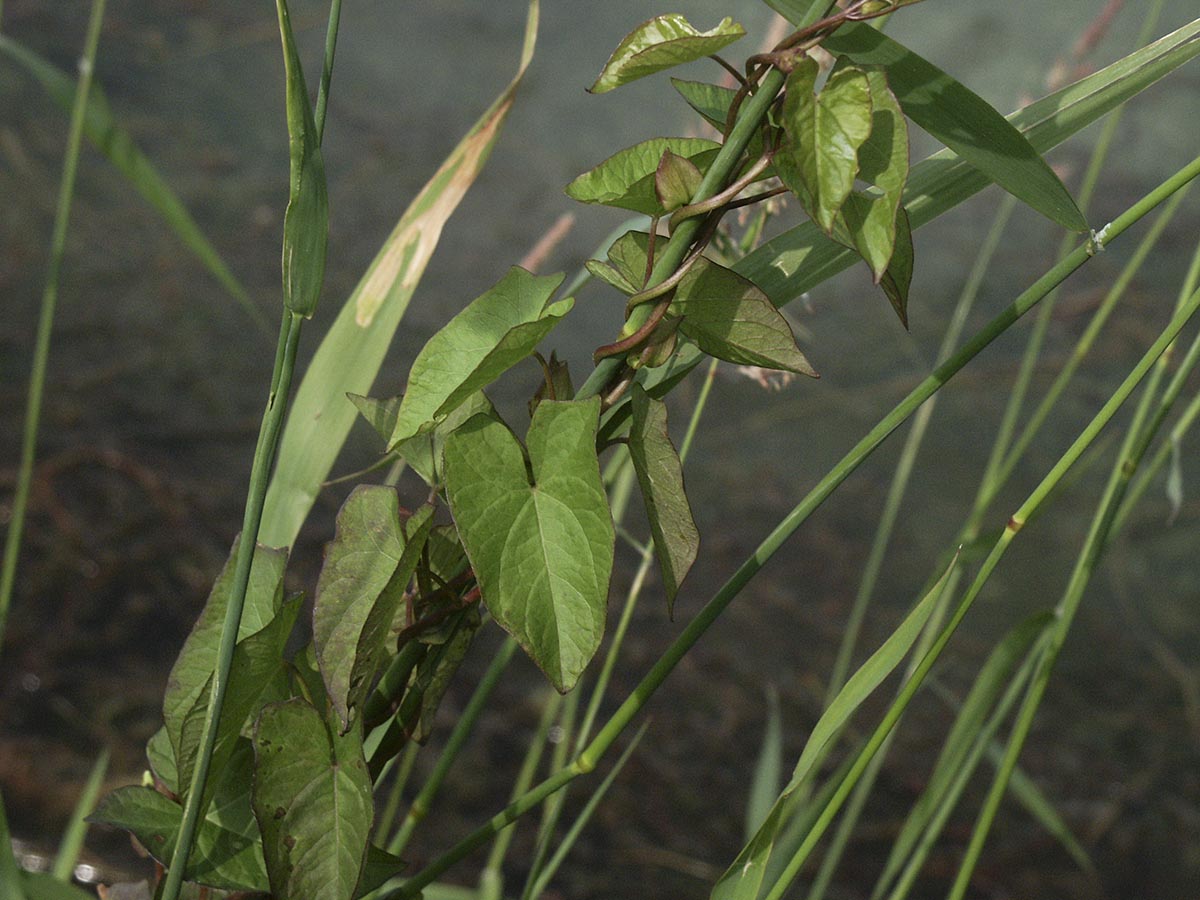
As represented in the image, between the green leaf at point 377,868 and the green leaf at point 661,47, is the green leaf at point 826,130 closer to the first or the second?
the green leaf at point 661,47

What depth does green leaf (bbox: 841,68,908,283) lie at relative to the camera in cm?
25

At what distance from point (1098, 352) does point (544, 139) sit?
1.41m

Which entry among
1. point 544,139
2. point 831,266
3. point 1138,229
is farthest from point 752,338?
point 1138,229

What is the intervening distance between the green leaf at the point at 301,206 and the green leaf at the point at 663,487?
3.5 inches

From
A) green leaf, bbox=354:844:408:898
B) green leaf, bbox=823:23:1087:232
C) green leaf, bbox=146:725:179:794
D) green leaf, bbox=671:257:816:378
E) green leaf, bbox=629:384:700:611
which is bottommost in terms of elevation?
green leaf, bbox=354:844:408:898

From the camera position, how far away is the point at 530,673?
1.78 metres

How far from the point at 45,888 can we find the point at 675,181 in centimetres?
30

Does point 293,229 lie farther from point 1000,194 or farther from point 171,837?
point 1000,194

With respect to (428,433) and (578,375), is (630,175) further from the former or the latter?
(578,375)

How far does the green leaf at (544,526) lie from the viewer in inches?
10.3

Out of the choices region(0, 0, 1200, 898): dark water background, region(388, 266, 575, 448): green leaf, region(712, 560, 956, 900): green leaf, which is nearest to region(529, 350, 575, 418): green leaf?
region(388, 266, 575, 448): green leaf

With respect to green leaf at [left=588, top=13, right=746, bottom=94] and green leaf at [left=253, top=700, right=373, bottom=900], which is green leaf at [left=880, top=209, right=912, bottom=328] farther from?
green leaf at [left=253, top=700, right=373, bottom=900]

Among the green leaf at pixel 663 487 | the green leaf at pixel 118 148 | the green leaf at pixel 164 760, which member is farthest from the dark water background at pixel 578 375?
the green leaf at pixel 663 487

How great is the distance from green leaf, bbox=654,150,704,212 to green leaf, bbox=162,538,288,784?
156 mm
